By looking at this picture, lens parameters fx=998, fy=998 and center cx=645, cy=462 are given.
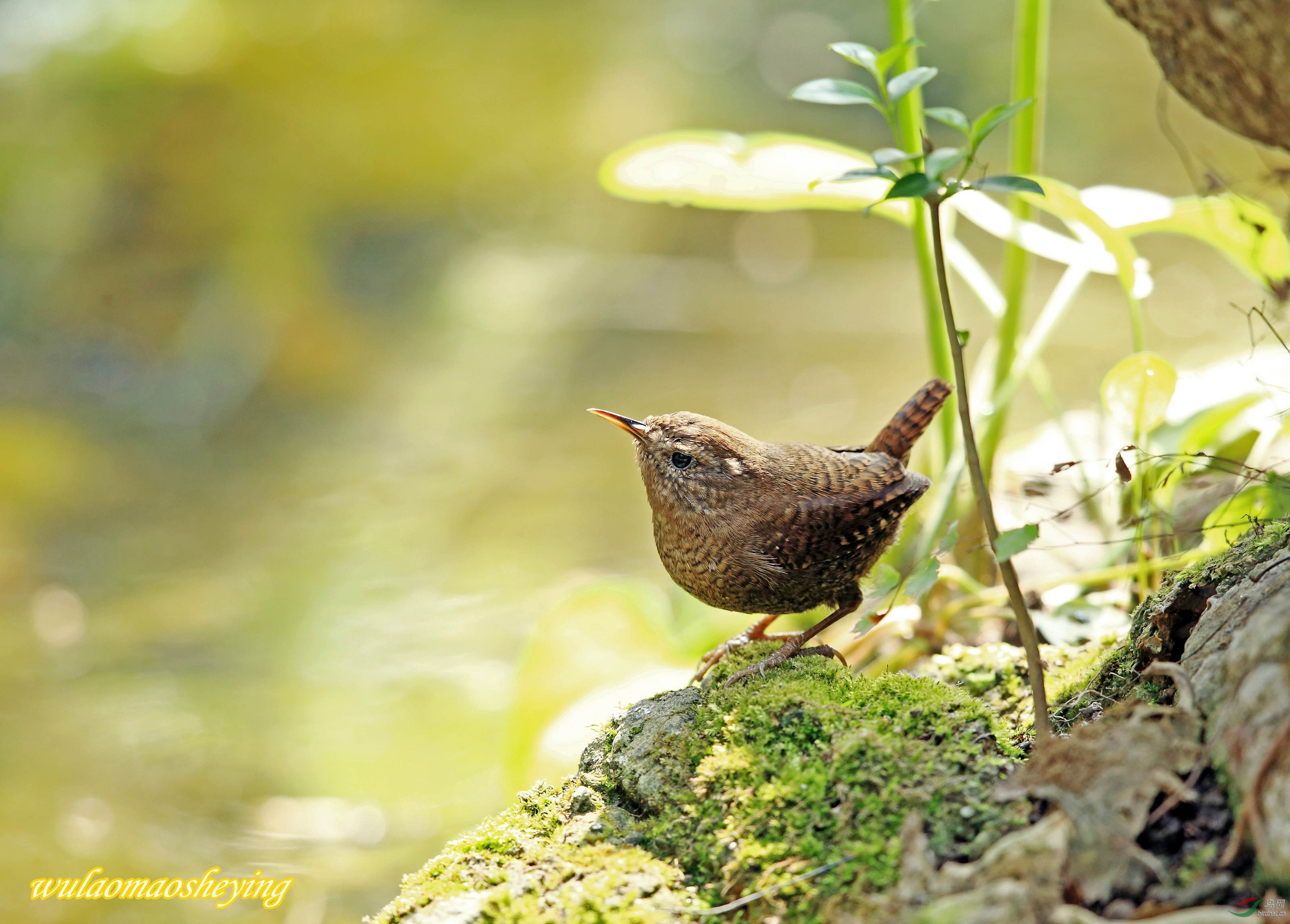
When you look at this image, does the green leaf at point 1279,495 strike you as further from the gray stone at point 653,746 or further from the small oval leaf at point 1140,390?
the gray stone at point 653,746

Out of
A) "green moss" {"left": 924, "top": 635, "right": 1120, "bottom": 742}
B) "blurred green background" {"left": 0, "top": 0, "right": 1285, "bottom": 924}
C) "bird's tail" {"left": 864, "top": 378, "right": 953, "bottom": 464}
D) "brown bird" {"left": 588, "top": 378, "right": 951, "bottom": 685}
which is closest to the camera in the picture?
"green moss" {"left": 924, "top": 635, "right": 1120, "bottom": 742}

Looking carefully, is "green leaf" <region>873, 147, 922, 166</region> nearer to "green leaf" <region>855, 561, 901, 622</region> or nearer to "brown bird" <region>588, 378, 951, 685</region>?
"green leaf" <region>855, 561, 901, 622</region>

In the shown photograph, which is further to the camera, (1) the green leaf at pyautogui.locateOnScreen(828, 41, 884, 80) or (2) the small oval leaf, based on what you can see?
(2) the small oval leaf

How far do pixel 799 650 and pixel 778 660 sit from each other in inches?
3.8

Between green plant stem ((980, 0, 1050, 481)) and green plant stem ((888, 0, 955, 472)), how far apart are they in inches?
5.6

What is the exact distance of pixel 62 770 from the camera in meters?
3.53

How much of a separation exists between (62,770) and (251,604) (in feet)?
3.52

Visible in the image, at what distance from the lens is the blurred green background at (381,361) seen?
138 inches

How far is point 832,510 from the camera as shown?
7.72ft

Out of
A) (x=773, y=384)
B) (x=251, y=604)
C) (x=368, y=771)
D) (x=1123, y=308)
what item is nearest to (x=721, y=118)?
(x=773, y=384)

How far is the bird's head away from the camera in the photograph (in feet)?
7.89

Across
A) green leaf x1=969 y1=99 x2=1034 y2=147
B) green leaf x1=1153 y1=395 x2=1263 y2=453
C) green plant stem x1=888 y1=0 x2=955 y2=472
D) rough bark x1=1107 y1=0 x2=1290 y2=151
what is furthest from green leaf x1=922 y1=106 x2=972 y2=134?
green leaf x1=1153 y1=395 x2=1263 y2=453

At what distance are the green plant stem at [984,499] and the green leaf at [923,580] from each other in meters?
0.10

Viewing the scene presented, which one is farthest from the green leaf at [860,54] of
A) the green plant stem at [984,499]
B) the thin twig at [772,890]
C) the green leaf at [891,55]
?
the thin twig at [772,890]
